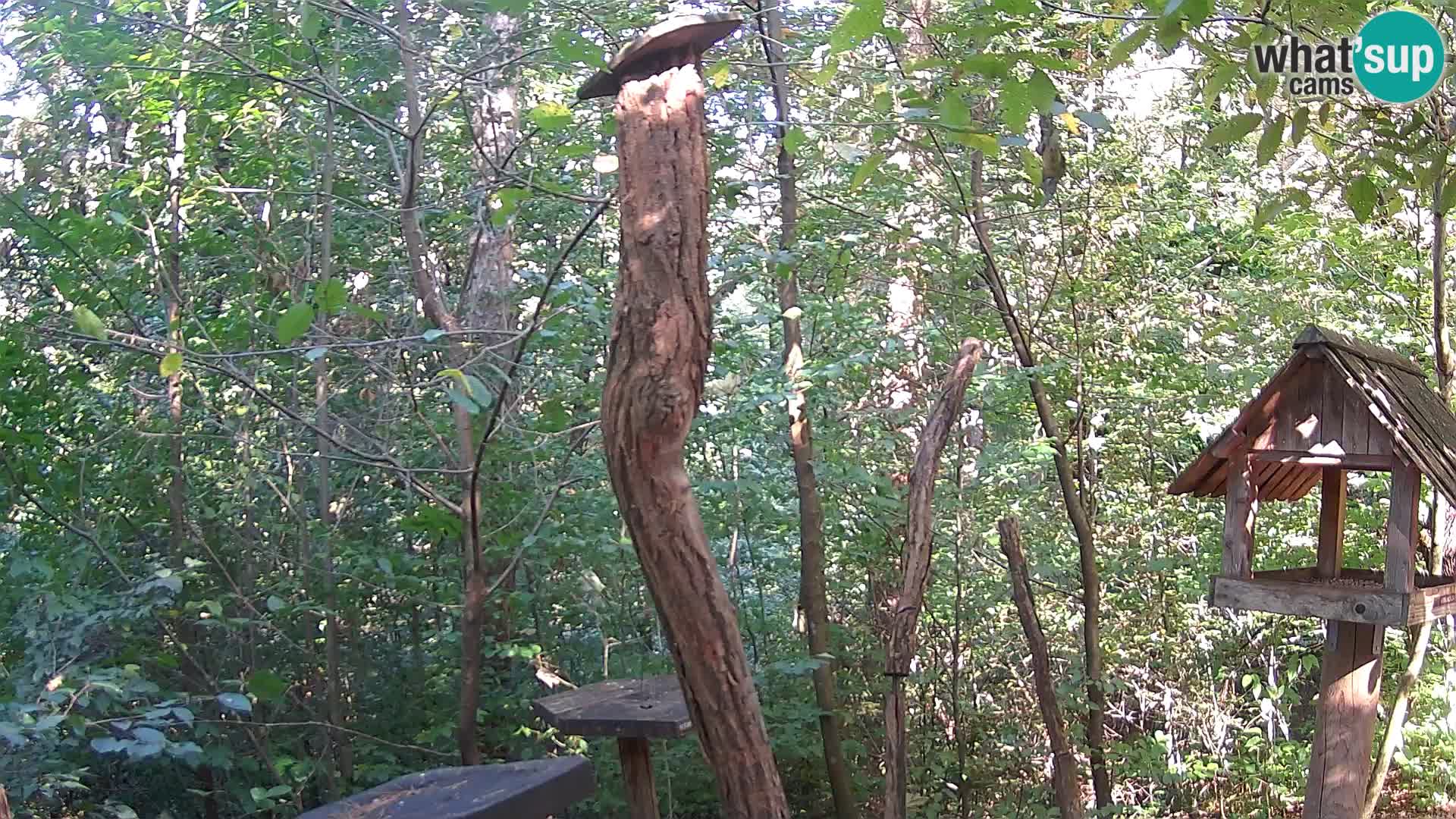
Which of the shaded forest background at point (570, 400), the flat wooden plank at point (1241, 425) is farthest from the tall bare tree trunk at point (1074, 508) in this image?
the flat wooden plank at point (1241, 425)

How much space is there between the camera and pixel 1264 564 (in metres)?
4.86

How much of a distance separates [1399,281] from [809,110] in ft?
8.56

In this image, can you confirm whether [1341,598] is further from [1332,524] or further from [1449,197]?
[1449,197]

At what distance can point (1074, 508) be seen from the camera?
14.3 feet

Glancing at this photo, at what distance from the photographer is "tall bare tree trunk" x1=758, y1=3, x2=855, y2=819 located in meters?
4.14

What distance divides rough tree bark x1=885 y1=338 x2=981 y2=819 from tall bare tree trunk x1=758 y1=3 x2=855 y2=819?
0.68 meters

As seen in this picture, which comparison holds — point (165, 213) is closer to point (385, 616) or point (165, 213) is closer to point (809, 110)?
point (385, 616)

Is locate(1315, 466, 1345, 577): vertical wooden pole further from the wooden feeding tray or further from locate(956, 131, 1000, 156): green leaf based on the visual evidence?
locate(956, 131, 1000, 156): green leaf

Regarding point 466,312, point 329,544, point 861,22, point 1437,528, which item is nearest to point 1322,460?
point 1437,528

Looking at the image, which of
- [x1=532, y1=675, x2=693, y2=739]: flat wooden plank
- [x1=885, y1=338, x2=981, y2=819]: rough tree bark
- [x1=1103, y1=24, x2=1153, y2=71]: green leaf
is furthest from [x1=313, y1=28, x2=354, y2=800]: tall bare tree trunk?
[x1=1103, y1=24, x2=1153, y2=71]: green leaf

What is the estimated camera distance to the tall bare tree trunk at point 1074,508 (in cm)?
418

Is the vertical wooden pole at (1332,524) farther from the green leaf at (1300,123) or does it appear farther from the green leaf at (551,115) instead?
the green leaf at (551,115)

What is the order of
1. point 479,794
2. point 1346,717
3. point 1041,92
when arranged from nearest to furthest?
point 1041,92 → point 479,794 → point 1346,717

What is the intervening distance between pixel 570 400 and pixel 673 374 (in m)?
2.03
